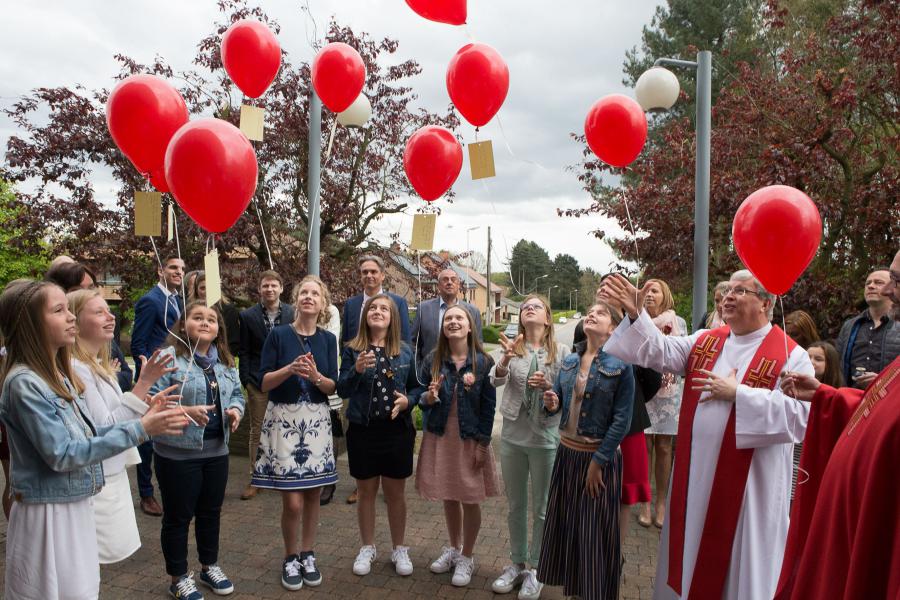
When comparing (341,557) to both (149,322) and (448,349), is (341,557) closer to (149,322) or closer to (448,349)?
(448,349)

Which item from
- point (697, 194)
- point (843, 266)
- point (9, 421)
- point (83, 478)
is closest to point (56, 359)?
point (9, 421)

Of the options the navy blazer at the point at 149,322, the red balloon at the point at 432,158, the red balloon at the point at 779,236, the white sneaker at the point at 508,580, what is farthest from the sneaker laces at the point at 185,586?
the red balloon at the point at 779,236

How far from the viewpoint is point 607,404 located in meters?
3.51

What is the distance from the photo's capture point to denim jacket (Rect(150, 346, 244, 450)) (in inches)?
137

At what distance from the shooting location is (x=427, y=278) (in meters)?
8.09

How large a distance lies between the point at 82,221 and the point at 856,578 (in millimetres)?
8213

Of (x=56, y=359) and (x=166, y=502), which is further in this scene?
(x=166, y=502)

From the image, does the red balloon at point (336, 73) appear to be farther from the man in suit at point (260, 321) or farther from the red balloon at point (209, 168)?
the red balloon at point (209, 168)

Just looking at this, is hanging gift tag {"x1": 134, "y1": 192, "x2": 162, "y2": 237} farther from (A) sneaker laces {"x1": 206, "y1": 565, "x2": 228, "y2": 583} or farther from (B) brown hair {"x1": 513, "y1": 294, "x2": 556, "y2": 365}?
(B) brown hair {"x1": 513, "y1": 294, "x2": 556, "y2": 365}

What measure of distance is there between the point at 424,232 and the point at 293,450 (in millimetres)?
1679

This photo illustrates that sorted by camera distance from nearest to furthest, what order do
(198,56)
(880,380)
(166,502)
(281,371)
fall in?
(880,380) < (166,502) < (281,371) < (198,56)

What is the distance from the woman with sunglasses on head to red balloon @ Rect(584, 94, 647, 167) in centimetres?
131

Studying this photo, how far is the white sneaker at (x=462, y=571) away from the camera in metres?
3.93

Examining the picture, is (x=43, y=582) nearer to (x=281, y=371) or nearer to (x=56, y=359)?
(x=56, y=359)
